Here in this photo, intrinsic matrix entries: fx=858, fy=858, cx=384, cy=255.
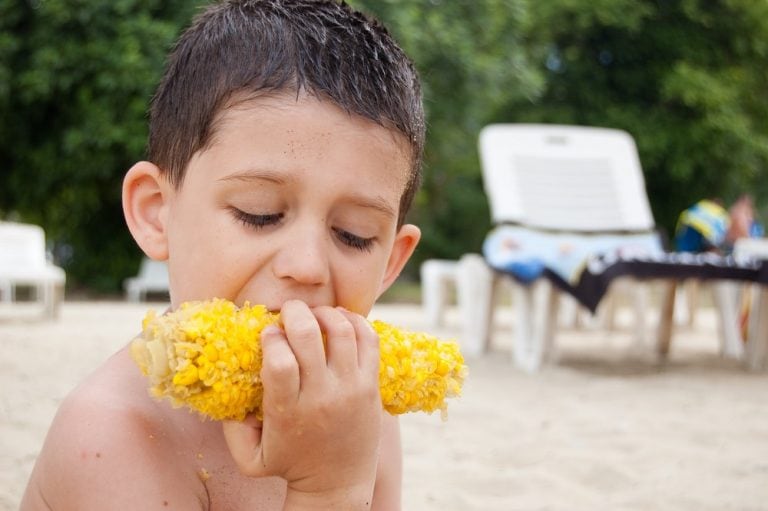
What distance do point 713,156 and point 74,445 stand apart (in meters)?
21.9

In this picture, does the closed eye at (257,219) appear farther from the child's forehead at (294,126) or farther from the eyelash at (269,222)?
the child's forehead at (294,126)

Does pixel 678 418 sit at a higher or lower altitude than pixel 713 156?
lower

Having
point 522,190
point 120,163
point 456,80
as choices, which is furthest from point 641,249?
point 120,163

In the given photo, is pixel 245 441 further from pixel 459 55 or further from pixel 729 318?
pixel 459 55

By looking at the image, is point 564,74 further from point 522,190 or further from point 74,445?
point 74,445

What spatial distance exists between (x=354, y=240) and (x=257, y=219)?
0.63ft

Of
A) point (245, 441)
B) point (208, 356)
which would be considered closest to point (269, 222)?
point (208, 356)

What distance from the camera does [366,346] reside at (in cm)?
144

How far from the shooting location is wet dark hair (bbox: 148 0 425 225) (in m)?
1.63

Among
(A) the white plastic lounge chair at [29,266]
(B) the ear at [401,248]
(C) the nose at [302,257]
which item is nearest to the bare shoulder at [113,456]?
(C) the nose at [302,257]

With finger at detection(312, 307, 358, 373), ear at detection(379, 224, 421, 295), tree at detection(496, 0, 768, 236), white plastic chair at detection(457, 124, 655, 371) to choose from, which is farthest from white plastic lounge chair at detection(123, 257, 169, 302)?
finger at detection(312, 307, 358, 373)

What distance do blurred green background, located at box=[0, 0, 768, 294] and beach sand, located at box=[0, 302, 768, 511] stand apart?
5803 millimetres

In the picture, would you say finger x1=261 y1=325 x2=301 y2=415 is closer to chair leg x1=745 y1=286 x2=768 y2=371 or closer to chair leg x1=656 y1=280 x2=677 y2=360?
chair leg x1=745 y1=286 x2=768 y2=371

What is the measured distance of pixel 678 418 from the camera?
4.93 m
